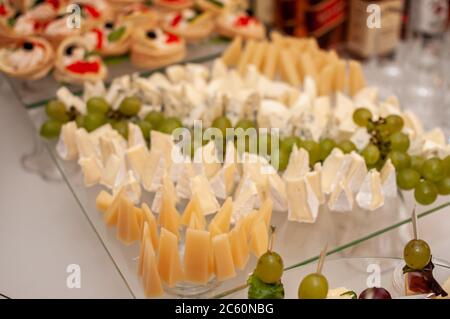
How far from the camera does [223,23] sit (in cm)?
195

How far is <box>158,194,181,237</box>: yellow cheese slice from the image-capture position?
1.15m

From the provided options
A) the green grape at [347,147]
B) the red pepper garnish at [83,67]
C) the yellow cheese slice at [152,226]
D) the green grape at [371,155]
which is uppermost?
the red pepper garnish at [83,67]

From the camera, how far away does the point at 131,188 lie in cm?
128

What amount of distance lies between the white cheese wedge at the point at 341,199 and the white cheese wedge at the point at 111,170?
0.40m

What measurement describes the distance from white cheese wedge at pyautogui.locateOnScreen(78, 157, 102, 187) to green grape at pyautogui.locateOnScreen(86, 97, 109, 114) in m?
0.17

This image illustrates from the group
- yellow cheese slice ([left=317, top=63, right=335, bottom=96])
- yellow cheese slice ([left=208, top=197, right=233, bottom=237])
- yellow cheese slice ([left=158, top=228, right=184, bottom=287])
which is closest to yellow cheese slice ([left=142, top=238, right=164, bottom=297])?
yellow cheese slice ([left=158, top=228, right=184, bottom=287])

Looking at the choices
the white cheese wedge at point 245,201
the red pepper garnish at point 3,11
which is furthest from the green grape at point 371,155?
the red pepper garnish at point 3,11

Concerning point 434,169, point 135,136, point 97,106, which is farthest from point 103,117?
point 434,169

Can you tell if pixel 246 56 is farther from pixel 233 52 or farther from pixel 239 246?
pixel 239 246

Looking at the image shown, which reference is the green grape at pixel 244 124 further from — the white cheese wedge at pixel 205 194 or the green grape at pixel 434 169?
the green grape at pixel 434 169

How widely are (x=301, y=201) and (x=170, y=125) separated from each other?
0.35m

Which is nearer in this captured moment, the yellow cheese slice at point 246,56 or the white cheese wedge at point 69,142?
the white cheese wedge at point 69,142

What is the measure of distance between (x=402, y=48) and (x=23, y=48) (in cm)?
122

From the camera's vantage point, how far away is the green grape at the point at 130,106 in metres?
1.51
